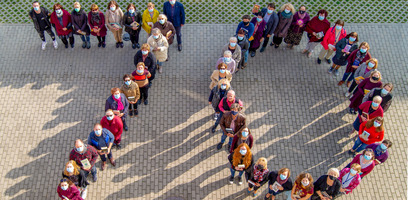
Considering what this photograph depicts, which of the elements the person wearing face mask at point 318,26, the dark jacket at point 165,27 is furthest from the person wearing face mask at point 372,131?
the dark jacket at point 165,27

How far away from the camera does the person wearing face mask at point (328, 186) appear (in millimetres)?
8312

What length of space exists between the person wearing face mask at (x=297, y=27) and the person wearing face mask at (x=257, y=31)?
931 mm

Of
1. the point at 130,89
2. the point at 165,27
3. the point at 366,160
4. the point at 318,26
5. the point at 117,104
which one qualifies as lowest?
the point at 366,160

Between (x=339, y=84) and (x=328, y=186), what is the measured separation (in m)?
4.44

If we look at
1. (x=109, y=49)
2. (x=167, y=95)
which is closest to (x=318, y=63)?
(x=167, y=95)

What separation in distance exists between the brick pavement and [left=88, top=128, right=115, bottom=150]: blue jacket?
1289 millimetres

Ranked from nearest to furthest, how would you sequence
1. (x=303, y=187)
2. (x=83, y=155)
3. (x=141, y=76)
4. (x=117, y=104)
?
(x=303, y=187), (x=83, y=155), (x=117, y=104), (x=141, y=76)

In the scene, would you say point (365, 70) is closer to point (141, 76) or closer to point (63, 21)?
point (141, 76)

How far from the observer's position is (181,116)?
11.1 meters

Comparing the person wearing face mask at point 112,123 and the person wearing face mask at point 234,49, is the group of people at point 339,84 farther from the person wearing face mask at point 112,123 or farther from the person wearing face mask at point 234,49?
the person wearing face mask at point 112,123

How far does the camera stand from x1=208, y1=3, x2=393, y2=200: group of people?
28.1ft

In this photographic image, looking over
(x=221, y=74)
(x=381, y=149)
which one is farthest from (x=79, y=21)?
(x=381, y=149)

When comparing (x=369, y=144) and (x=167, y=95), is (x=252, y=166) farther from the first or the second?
(x=167, y=95)

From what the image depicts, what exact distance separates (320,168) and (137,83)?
5418 millimetres
